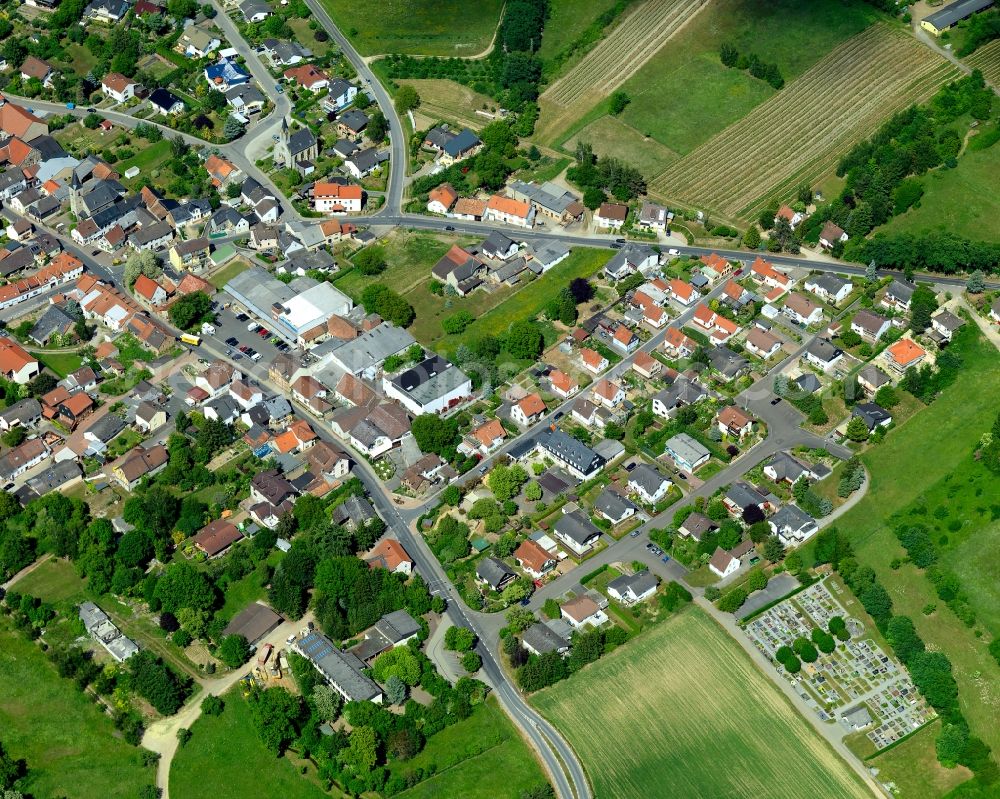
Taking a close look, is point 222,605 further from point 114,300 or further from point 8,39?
point 8,39

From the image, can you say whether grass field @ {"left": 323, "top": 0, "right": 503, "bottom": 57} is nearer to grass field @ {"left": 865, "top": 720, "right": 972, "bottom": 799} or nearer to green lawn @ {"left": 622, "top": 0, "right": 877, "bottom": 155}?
green lawn @ {"left": 622, "top": 0, "right": 877, "bottom": 155}

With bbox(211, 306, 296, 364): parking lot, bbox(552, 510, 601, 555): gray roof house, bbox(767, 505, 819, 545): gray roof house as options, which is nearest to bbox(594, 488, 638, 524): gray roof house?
bbox(552, 510, 601, 555): gray roof house

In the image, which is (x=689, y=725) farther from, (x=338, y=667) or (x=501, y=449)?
(x=501, y=449)

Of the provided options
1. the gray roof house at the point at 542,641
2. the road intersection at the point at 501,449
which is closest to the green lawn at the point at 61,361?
the road intersection at the point at 501,449

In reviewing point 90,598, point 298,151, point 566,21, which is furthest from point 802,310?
point 90,598

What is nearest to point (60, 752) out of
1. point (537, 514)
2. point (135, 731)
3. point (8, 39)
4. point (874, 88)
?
point (135, 731)

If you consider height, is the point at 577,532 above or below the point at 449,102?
below
